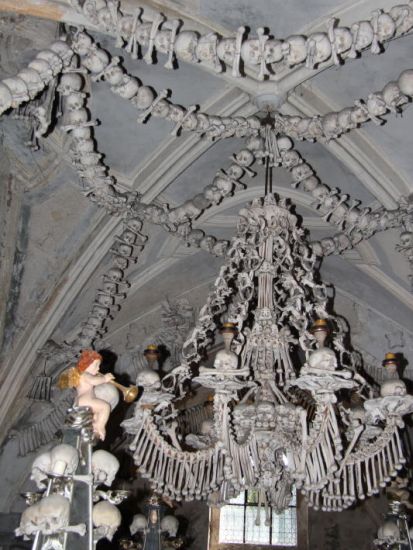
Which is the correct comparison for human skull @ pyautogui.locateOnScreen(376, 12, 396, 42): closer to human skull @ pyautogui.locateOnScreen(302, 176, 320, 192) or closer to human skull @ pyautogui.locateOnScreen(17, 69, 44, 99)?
human skull @ pyautogui.locateOnScreen(302, 176, 320, 192)

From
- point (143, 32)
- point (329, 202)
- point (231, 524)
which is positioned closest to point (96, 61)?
point (143, 32)

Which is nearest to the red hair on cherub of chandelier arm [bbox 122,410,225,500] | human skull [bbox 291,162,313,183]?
chandelier arm [bbox 122,410,225,500]

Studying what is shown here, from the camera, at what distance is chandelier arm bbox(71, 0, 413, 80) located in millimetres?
3053

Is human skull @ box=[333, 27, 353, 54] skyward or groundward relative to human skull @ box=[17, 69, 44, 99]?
skyward

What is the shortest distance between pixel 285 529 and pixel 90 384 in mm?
6624

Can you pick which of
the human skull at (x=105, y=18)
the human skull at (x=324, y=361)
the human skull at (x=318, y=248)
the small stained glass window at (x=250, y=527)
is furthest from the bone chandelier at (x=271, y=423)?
the small stained glass window at (x=250, y=527)

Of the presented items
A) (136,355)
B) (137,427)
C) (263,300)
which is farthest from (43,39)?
(136,355)

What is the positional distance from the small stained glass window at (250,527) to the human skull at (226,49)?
6.32 meters

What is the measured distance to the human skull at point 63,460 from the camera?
7.03ft

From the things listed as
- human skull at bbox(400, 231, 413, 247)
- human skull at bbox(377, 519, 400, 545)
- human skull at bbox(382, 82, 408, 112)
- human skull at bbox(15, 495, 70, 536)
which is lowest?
human skull at bbox(15, 495, 70, 536)

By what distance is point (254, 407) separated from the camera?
303cm

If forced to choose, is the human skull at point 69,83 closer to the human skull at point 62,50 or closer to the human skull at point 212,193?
the human skull at point 62,50

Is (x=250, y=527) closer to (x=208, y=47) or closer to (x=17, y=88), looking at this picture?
(x=208, y=47)

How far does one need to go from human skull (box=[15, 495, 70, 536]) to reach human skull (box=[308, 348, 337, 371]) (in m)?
1.18
